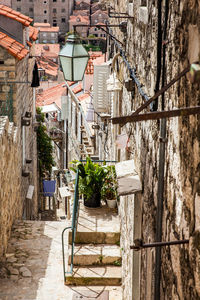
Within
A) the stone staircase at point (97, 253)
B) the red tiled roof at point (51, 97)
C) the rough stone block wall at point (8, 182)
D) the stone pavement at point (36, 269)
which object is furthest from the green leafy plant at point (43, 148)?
the stone staircase at point (97, 253)

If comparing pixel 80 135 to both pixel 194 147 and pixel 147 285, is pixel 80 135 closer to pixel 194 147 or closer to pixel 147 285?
pixel 147 285

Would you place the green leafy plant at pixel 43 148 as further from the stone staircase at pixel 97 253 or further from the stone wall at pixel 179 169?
the stone wall at pixel 179 169

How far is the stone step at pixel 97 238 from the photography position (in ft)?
26.8

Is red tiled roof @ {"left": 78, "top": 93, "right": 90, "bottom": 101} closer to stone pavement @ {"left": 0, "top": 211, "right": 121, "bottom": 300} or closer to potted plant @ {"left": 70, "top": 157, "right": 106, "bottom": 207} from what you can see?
stone pavement @ {"left": 0, "top": 211, "right": 121, "bottom": 300}

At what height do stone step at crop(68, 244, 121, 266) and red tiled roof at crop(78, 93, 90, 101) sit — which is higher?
red tiled roof at crop(78, 93, 90, 101)

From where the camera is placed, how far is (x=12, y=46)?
Answer: 11664 millimetres

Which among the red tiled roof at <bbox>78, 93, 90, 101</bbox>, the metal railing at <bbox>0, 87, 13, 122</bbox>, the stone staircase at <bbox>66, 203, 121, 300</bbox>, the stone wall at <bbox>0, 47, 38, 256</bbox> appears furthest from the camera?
the red tiled roof at <bbox>78, 93, 90, 101</bbox>

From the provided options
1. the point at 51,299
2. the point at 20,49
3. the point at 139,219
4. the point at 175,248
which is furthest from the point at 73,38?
the point at 20,49

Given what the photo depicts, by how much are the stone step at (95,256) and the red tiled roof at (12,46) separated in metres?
5.36

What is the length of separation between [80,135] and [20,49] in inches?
381

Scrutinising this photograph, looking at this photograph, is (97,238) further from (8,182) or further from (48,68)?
(48,68)

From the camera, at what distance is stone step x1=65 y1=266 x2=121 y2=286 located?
7.41 meters

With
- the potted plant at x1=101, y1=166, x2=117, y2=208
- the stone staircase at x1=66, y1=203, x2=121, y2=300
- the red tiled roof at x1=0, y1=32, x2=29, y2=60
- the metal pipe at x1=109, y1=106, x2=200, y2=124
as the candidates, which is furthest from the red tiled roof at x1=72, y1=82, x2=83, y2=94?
the metal pipe at x1=109, y1=106, x2=200, y2=124

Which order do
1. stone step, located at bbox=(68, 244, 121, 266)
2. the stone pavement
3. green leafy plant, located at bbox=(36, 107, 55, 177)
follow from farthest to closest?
green leafy plant, located at bbox=(36, 107, 55, 177) → stone step, located at bbox=(68, 244, 121, 266) → the stone pavement
